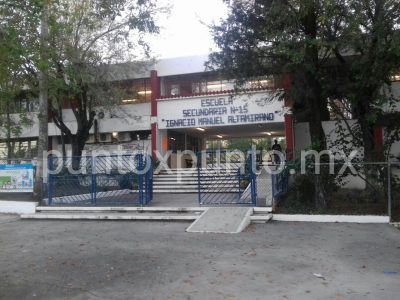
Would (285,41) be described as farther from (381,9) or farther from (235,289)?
(235,289)

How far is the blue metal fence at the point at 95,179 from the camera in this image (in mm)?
14438

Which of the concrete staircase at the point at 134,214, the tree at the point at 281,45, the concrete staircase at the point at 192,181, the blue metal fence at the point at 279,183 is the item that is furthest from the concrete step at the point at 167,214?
the tree at the point at 281,45

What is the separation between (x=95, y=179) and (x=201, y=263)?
777cm

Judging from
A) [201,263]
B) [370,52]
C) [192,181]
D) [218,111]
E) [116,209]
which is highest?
[370,52]

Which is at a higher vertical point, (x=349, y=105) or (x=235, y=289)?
(x=349, y=105)

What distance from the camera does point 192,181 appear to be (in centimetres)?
1939

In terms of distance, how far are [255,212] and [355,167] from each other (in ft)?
10.9

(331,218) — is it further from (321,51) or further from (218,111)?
(218,111)

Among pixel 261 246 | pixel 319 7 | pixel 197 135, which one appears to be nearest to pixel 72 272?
pixel 261 246

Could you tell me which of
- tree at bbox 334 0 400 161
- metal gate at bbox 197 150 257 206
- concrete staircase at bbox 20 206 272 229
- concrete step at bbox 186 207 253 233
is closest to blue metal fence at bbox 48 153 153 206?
concrete staircase at bbox 20 206 272 229

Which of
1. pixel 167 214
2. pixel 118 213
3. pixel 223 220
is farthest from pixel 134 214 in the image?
pixel 223 220

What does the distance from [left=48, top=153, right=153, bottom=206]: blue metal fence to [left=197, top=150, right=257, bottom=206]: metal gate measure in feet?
6.22

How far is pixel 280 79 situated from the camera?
15.8m

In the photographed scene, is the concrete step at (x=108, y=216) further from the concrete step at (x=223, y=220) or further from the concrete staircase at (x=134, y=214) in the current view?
the concrete step at (x=223, y=220)
